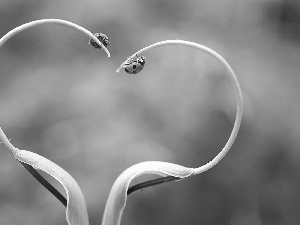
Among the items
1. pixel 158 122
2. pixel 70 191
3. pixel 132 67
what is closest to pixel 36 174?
pixel 70 191

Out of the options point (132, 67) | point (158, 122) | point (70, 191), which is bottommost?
point (158, 122)

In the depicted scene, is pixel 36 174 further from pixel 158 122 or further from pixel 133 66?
pixel 158 122

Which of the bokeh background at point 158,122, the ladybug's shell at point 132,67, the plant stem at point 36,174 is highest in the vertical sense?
the ladybug's shell at point 132,67

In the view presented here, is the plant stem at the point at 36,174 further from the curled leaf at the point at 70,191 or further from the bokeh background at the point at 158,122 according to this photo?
the bokeh background at the point at 158,122

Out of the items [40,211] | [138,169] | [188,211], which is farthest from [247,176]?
[138,169]

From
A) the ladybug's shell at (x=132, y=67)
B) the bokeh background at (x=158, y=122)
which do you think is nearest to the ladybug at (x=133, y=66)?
the ladybug's shell at (x=132, y=67)

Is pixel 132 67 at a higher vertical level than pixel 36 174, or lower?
higher
